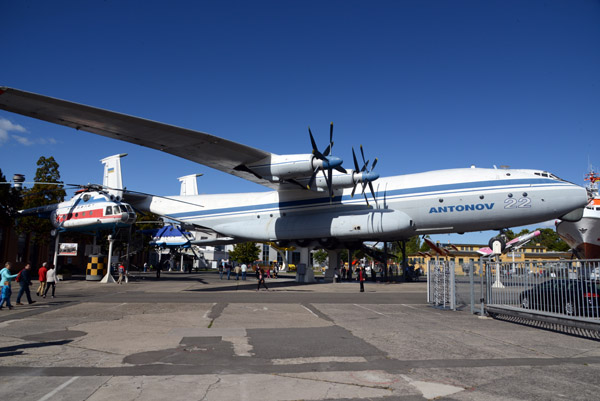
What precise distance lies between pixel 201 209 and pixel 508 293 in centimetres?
Answer: 2328

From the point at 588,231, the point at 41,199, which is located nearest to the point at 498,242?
the point at 588,231

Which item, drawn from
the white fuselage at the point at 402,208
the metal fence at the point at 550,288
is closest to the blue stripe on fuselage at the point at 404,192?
the white fuselage at the point at 402,208

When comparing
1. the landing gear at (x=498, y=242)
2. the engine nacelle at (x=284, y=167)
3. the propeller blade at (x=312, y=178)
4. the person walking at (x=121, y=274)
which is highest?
the engine nacelle at (x=284, y=167)

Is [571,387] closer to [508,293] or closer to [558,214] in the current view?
[508,293]

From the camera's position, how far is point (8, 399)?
475 cm

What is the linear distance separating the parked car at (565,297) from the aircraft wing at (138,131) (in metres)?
14.8

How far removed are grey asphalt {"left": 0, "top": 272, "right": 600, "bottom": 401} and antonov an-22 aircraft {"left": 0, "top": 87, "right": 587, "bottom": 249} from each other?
10.5 m

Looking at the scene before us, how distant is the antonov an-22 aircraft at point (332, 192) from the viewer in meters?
20.2

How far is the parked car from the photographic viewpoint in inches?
379

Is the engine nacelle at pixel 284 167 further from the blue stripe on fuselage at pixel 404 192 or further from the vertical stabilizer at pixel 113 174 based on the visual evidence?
the vertical stabilizer at pixel 113 174

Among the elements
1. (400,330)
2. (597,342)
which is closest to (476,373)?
(400,330)

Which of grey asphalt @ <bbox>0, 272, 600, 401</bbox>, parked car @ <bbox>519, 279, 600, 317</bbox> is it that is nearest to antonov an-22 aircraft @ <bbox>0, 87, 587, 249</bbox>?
grey asphalt @ <bbox>0, 272, 600, 401</bbox>

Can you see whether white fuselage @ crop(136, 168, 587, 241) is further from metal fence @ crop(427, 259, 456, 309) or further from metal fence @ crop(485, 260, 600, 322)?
metal fence @ crop(485, 260, 600, 322)

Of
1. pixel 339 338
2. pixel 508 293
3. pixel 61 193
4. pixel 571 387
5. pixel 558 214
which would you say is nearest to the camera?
pixel 571 387
